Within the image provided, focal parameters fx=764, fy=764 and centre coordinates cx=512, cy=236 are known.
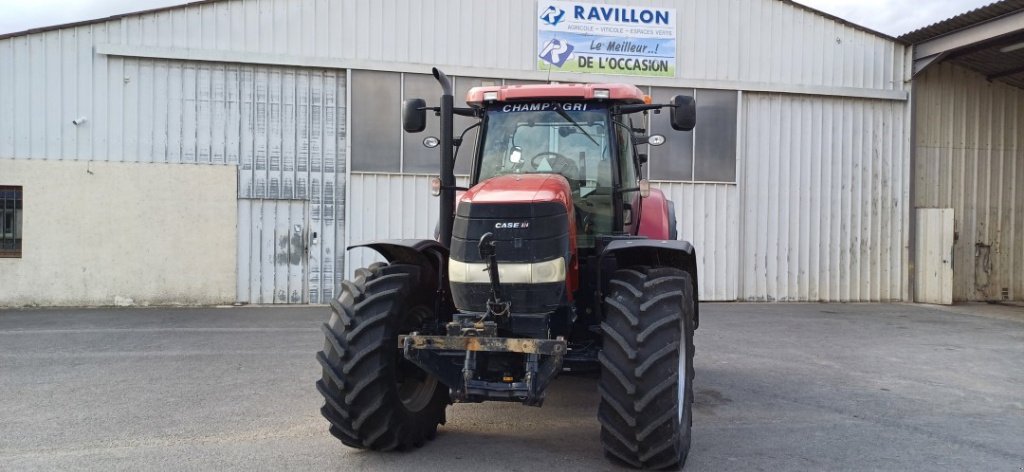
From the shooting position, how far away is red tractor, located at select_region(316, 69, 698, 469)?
4.71 metres

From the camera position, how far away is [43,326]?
1155cm

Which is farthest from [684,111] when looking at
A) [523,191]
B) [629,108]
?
[523,191]

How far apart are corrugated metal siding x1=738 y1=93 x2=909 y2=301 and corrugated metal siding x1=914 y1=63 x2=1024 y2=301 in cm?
78

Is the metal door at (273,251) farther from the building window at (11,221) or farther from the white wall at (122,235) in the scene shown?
the building window at (11,221)

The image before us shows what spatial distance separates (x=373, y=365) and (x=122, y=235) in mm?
10917

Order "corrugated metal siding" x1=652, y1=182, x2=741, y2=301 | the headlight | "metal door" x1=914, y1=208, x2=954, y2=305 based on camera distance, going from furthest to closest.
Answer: "metal door" x1=914, y1=208, x2=954, y2=305
"corrugated metal siding" x1=652, y1=182, x2=741, y2=301
the headlight

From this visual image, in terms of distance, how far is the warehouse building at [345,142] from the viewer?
13.7 meters

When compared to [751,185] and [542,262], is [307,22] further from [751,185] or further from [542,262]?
[542,262]

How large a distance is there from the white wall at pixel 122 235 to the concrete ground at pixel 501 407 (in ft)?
6.98

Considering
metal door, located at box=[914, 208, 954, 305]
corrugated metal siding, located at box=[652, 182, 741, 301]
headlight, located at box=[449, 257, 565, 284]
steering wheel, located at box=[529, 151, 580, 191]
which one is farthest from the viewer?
metal door, located at box=[914, 208, 954, 305]

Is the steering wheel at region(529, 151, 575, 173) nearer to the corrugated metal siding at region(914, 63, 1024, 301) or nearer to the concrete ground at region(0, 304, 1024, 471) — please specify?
the concrete ground at region(0, 304, 1024, 471)

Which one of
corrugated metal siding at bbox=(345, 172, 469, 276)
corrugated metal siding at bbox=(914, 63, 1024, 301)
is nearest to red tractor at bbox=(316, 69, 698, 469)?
corrugated metal siding at bbox=(345, 172, 469, 276)

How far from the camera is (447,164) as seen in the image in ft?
19.4

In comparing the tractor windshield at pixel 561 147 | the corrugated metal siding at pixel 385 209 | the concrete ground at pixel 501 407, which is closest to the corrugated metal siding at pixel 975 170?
the concrete ground at pixel 501 407
